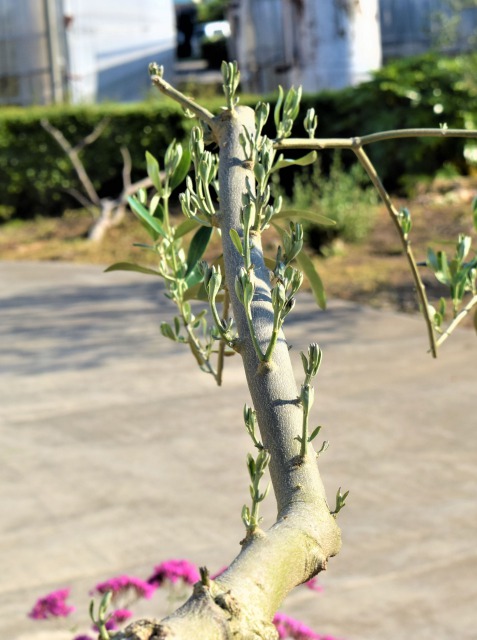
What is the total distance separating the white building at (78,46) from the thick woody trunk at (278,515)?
21.9m

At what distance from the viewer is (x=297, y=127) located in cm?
1489

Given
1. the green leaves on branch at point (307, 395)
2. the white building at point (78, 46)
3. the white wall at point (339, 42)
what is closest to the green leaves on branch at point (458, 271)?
the green leaves on branch at point (307, 395)

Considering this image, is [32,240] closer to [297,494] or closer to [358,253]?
[358,253]

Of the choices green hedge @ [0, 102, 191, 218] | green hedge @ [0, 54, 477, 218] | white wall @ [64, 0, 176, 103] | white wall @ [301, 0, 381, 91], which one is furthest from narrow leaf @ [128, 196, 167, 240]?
white wall @ [64, 0, 176, 103]

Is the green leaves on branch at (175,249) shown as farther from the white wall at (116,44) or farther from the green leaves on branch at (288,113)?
the white wall at (116,44)

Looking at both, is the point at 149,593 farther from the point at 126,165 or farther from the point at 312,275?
the point at 126,165

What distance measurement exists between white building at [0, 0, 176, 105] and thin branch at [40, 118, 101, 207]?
6901 millimetres

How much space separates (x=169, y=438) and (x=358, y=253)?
20.2 ft

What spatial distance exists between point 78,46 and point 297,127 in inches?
380

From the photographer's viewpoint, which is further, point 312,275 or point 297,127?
point 297,127

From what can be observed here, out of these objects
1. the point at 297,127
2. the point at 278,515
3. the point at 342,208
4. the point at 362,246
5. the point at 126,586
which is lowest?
the point at 362,246

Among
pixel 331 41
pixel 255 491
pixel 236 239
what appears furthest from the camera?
pixel 331 41

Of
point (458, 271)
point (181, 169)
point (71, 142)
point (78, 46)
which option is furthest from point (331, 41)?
point (181, 169)

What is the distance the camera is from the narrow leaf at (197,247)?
1238mm
